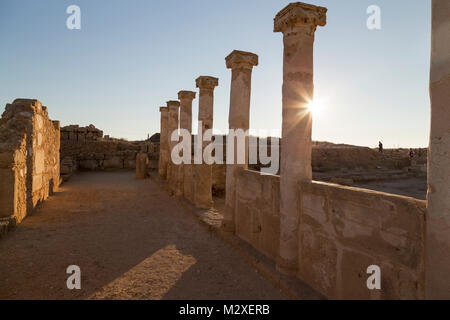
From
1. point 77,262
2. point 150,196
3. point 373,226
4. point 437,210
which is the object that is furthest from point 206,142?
point 437,210

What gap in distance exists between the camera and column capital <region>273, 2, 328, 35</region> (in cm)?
370

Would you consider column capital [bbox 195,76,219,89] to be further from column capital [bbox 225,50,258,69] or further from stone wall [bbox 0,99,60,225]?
stone wall [bbox 0,99,60,225]

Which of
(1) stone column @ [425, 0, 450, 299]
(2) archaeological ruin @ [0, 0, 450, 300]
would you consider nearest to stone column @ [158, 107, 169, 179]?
(2) archaeological ruin @ [0, 0, 450, 300]

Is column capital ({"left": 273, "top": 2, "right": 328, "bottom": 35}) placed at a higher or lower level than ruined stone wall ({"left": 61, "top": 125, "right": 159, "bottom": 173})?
higher

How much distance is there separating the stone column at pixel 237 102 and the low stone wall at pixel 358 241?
217 centimetres

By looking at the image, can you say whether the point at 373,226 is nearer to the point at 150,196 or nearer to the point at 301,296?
the point at 301,296

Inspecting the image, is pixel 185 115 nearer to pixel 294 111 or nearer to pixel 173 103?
pixel 173 103

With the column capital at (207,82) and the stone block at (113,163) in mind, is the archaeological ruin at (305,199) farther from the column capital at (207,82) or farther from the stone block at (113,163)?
the stone block at (113,163)

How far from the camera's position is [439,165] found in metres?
2.12

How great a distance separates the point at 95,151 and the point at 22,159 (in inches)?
599

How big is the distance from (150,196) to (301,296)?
7.83 m

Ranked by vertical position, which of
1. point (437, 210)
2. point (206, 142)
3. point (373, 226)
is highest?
point (206, 142)

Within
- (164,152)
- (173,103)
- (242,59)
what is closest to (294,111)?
(242,59)
